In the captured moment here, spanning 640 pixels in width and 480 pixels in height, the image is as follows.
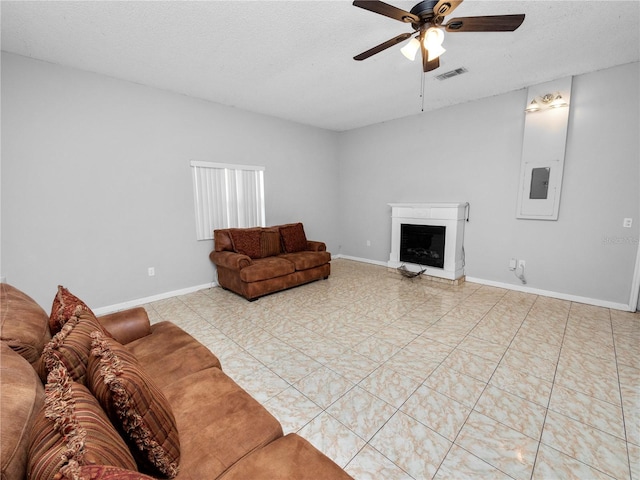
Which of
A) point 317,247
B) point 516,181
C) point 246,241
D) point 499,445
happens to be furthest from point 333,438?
point 516,181

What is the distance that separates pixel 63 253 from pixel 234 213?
2100mm

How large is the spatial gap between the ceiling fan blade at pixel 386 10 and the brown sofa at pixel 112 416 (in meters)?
2.14

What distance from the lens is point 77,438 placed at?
562 millimetres

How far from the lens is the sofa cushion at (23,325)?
3.71 ft

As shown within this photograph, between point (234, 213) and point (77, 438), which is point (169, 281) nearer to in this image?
point (234, 213)

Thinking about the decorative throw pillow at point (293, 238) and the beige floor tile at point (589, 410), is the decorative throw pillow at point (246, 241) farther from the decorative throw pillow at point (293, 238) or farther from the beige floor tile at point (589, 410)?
the beige floor tile at point (589, 410)

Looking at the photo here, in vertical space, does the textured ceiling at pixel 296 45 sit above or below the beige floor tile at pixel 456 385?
above

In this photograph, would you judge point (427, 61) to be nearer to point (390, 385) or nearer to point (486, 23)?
point (486, 23)

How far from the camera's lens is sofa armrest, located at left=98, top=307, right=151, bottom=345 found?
1.76m

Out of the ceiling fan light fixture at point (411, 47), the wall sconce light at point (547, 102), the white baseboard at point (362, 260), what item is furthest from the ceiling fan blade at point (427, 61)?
the white baseboard at point (362, 260)

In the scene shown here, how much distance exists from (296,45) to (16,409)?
9.81 feet

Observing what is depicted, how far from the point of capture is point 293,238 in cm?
458

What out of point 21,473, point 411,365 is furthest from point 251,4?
Answer: point 411,365

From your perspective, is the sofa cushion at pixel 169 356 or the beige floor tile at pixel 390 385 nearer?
the sofa cushion at pixel 169 356
